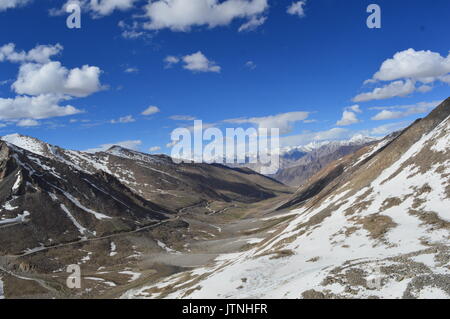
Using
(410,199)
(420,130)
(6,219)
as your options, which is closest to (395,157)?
(420,130)

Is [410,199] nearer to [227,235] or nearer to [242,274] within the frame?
[242,274]

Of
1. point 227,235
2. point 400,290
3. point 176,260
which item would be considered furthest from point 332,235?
point 227,235

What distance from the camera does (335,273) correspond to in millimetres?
32719

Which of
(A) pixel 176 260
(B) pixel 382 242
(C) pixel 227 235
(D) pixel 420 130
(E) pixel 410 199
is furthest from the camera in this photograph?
(C) pixel 227 235

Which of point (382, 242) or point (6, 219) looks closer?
point (382, 242)

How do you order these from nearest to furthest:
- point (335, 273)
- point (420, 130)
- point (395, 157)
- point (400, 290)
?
point (400, 290) < point (335, 273) < point (395, 157) < point (420, 130)

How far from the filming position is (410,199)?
5588 centimetres

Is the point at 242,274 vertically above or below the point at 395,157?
below
